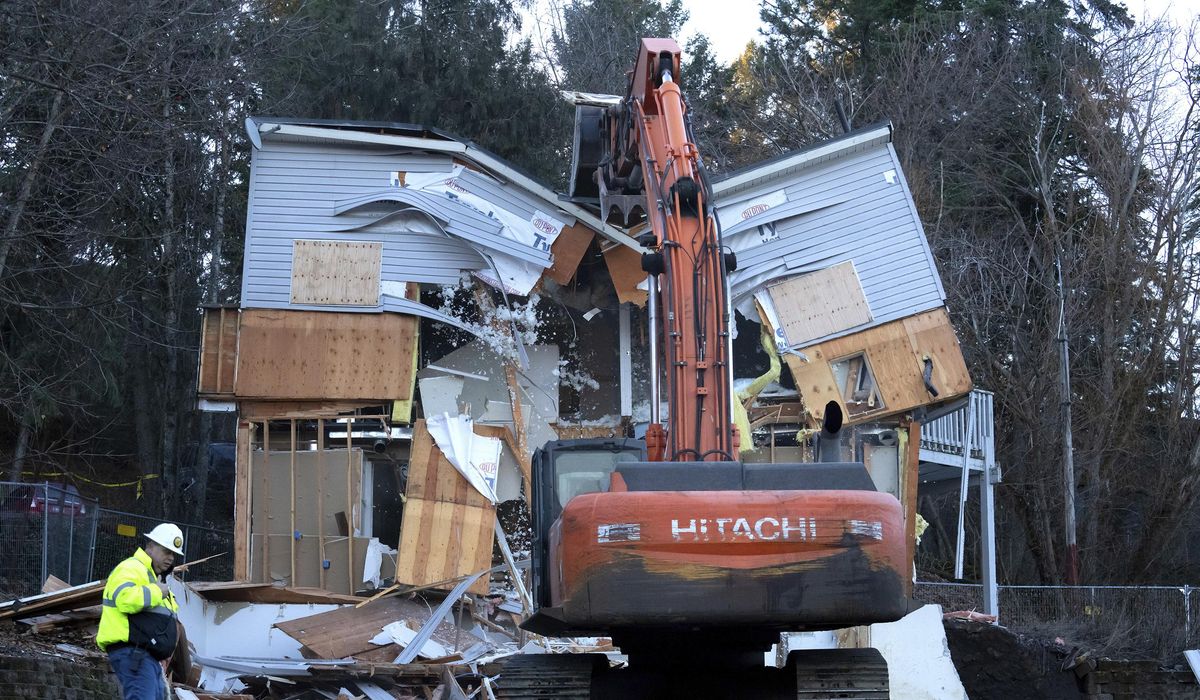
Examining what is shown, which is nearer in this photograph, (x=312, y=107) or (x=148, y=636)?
(x=148, y=636)

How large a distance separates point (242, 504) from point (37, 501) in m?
2.86

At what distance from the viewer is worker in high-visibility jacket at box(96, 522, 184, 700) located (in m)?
9.39

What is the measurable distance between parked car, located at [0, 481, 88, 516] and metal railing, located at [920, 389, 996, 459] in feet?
46.2

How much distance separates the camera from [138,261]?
93.0ft

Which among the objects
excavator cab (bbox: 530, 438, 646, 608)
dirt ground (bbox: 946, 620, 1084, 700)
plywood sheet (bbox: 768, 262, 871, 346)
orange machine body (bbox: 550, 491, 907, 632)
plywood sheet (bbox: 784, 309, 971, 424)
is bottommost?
dirt ground (bbox: 946, 620, 1084, 700)

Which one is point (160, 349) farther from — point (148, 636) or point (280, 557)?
point (148, 636)

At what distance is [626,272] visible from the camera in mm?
21422

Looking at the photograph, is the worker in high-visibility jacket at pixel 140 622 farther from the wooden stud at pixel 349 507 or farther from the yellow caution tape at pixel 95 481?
the yellow caution tape at pixel 95 481

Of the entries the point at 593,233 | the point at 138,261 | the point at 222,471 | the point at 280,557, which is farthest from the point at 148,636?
the point at 222,471

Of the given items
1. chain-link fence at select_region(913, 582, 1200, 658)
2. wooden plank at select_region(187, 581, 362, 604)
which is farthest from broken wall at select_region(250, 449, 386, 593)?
chain-link fence at select_region(913, 582, 1200, 658)

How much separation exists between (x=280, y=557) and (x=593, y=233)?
267 inches

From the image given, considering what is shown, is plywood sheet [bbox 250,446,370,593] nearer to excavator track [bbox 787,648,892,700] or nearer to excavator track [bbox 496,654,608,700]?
excavator track [bbox 496,654,608,700]

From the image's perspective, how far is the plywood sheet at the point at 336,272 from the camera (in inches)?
802

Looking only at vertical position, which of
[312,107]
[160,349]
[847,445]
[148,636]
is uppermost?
[312,107]
